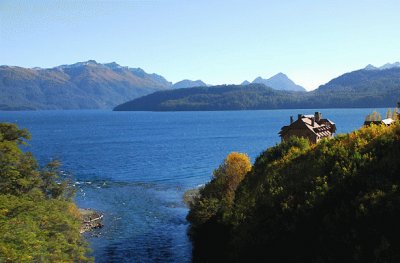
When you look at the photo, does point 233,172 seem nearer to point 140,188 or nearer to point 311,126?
point 311,126

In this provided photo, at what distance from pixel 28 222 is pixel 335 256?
24763mm

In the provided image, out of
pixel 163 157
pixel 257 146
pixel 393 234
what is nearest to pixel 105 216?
pixel 393 234

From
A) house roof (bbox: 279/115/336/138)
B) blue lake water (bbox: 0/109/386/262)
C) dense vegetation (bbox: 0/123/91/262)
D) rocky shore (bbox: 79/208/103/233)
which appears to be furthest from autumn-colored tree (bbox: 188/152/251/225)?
dense vegetation (bbox: 0/123/91/262)

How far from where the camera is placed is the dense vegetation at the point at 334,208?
2255cm

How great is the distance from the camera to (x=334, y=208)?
25.6 metres

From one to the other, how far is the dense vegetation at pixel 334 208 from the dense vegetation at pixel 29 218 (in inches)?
597

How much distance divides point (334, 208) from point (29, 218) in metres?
26.0

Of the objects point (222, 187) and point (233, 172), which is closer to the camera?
point (222, 187)

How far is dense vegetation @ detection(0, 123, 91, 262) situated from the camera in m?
30.7

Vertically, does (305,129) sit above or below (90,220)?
above

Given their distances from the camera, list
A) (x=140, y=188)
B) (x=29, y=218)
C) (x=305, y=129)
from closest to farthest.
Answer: (x=29, y=218) → (x=305, y=129) → (x=140, y=188)

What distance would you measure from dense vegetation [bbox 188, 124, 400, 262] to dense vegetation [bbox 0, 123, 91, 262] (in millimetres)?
15174

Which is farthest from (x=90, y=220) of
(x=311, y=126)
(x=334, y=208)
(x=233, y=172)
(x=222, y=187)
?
(x=334, y=208)

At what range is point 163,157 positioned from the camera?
165 metres
